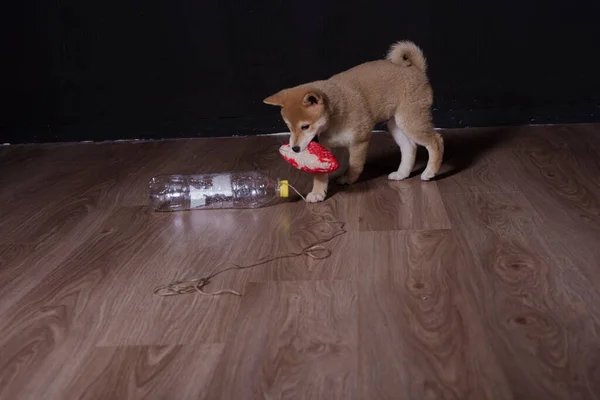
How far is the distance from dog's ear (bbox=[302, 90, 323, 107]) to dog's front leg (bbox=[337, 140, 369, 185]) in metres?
0.23

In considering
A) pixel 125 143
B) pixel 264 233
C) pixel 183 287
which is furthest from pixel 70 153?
pixel 183 287

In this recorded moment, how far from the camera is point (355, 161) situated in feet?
7.30

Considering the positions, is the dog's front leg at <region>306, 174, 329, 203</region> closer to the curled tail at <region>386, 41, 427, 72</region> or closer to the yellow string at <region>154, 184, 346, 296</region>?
the yellow string at <region>154, 184, 346, 296</region>

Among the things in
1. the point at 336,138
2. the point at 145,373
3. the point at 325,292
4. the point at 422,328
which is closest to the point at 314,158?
the point at 336,138

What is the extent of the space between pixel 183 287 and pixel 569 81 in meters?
1.96

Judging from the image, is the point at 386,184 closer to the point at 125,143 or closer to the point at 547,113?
the point at 547,113

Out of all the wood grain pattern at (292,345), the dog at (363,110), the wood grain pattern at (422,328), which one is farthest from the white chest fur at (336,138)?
the wood grain pattern at (292,345)

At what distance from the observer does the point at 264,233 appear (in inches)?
77.7

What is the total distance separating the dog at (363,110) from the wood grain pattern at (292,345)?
1.81ft

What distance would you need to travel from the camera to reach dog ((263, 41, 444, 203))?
201 cm

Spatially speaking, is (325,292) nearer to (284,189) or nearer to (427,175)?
(284,189)

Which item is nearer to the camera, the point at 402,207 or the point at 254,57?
the point at 402,207

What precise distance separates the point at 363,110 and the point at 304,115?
0.22 m

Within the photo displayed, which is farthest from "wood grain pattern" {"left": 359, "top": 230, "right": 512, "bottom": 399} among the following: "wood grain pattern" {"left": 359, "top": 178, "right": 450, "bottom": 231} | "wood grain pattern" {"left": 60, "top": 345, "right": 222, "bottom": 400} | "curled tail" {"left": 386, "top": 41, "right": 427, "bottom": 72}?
"curled tail" {"left": 386, "top": 41, "right": 427, "bottom": 72}
